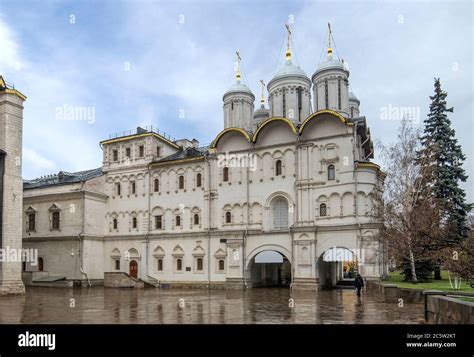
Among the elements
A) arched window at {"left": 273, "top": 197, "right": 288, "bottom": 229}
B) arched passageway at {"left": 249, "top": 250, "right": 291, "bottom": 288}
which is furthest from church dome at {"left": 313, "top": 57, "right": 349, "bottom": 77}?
arched passageway at {"left": 249, "top": 250, "right": 291, "bottom": 288}

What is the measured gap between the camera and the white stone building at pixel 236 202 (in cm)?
3447

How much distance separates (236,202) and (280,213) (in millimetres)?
3915

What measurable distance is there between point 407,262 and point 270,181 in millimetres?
12173

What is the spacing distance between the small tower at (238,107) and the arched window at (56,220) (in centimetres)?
1822

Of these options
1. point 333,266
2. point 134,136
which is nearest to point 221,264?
point 333,266

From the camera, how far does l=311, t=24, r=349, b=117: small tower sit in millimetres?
38656

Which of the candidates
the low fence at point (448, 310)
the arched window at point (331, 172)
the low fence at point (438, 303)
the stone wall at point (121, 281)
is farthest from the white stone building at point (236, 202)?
the low fence at point (448, 310)

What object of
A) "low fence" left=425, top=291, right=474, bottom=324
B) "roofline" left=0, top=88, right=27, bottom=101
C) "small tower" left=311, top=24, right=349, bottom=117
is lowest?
"low fence" left=425, top=291, right=474, bottom=324

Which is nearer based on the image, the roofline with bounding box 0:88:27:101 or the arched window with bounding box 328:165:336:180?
the roofline with bounding box 0:88:27:101

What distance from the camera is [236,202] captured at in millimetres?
38531

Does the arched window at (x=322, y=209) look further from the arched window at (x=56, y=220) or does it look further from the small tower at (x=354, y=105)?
the arched window at (x=56, y=220)

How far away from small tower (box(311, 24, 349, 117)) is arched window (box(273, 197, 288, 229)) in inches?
347

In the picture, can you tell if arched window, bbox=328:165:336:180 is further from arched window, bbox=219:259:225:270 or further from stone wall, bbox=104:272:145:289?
stone wall, bbox=104:272:145:289
